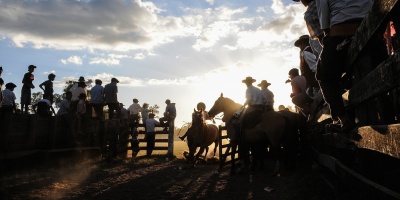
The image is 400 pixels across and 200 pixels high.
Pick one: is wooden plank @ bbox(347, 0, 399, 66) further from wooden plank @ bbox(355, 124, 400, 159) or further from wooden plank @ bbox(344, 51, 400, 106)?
wooden plank @ bbox(355, 124, 400, 159)

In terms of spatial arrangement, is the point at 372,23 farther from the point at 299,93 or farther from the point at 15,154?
the point at 15,154

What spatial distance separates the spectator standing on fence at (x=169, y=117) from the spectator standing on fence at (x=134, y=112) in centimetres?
136

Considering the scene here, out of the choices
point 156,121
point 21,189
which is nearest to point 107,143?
point 156,121

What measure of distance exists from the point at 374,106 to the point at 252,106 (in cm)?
779

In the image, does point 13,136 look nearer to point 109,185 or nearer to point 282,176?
point 109,185

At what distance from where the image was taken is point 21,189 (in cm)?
652

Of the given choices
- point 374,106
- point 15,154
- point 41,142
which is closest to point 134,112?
point 41,142

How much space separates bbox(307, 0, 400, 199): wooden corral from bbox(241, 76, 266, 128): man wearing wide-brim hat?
651cm

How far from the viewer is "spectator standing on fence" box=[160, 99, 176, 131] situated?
1644 cm

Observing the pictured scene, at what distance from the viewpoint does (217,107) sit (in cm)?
1148

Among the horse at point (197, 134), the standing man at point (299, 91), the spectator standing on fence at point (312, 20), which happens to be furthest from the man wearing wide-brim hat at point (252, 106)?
the spectator standing on fence at point (312, 20)

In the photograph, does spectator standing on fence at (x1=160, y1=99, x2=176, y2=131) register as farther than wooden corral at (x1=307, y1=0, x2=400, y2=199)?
Yes

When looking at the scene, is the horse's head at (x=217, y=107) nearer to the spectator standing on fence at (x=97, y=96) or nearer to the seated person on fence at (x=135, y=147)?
the spectator standing on fence at (x=97, y=96)

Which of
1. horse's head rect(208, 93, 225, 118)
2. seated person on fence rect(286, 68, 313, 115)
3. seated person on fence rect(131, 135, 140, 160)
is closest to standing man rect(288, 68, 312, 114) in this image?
seated person on fence rect(286, 68, 313, 115)
